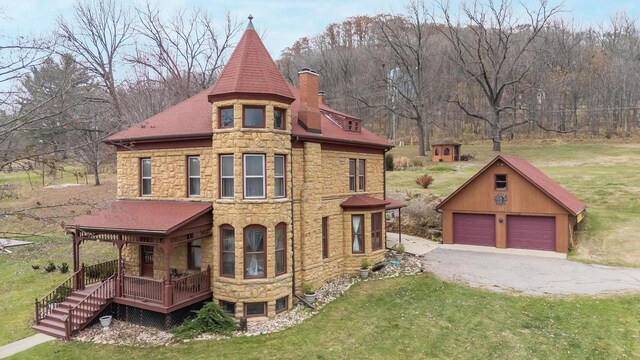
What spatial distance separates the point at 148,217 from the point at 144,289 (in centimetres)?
269

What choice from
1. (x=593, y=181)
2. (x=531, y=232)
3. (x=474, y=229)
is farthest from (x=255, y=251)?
(x=593, y=181)

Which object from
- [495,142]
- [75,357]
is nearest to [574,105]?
[495,142]

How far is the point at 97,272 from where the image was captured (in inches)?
718

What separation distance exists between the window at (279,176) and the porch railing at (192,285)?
163 inches

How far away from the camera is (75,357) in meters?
12.8

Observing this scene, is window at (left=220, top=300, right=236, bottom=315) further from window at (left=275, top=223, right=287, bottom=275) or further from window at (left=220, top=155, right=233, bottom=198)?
window at (left=220, top=155, right=233, bottom=198)

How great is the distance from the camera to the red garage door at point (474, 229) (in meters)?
24.9

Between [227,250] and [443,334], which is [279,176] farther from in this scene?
[443,334]

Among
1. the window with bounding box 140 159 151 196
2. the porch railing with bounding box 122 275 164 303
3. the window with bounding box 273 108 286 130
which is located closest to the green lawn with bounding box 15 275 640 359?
the porch railing with bounding box 122 275 164 303

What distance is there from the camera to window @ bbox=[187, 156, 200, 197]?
16766 mm

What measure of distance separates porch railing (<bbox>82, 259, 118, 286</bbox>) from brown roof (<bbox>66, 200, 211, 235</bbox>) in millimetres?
2752

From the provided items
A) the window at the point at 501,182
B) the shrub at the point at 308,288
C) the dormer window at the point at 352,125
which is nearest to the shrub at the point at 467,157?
the window at the point at 501,182

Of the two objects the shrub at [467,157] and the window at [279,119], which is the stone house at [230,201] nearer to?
the window at [279,119]

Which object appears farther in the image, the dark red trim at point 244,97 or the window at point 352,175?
the window at point 352,175
